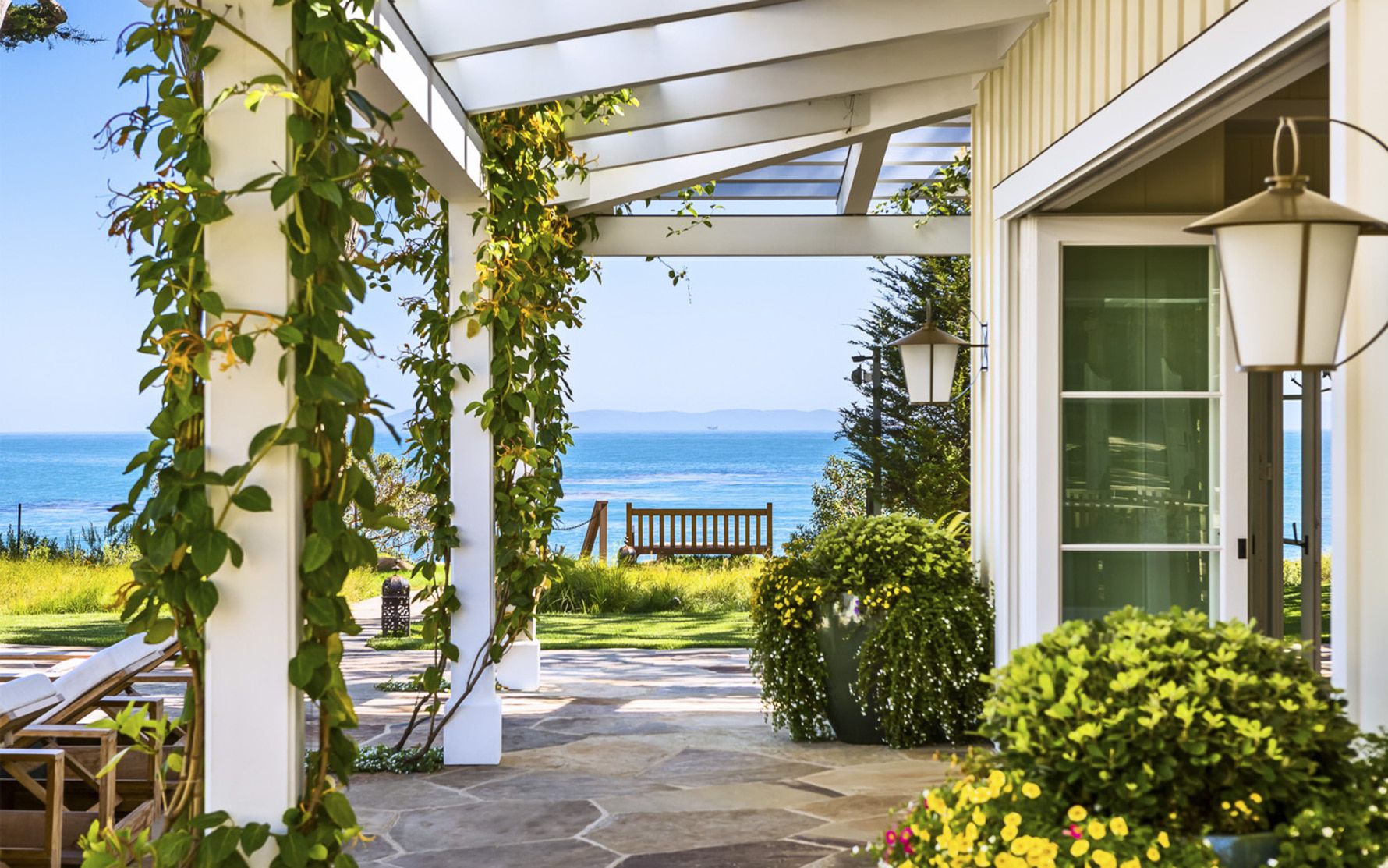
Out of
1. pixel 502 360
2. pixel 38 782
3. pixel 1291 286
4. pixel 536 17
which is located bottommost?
pixel 38 782

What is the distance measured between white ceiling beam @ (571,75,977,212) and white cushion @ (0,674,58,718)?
146 inches

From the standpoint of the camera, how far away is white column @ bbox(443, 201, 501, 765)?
4.85m

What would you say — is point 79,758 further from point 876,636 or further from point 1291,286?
point 1291,286

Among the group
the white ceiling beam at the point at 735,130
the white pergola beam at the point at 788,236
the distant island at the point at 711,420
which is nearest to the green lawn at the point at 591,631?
the white pergola beam at the point at 788,236

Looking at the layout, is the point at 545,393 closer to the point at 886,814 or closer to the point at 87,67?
the point at 886,814

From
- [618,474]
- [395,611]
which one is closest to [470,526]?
[395,611]

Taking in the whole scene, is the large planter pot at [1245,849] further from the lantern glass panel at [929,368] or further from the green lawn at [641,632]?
the green lawn at [641,632]

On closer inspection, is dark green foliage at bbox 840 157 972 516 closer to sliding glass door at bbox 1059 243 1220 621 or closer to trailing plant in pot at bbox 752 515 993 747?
trailing plant in pot at bbox 752 515 993 747

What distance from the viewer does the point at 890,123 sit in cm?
577

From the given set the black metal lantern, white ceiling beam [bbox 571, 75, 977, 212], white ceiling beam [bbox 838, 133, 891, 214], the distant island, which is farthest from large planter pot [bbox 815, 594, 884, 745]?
the distant island

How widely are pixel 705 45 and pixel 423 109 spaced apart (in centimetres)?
117

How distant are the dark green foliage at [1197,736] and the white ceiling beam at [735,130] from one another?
13.0 ft

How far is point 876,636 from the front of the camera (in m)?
5.07

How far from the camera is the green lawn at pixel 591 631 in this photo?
28.1 ft
